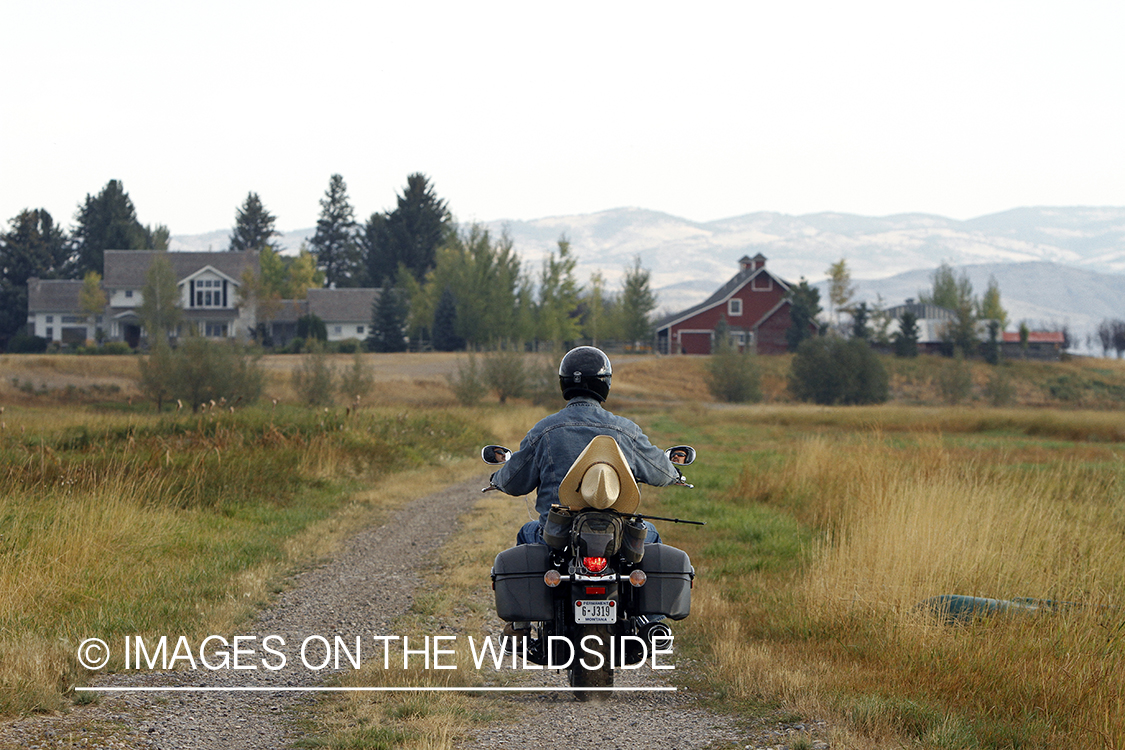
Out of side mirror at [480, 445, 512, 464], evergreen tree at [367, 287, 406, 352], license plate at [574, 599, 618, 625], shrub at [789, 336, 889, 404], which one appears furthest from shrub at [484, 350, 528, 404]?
evergreen tree at [367, 287, 406, 352]

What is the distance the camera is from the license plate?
546 cm

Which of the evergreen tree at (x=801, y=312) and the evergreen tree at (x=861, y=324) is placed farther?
the evergreen tree at (x=801, y=312)

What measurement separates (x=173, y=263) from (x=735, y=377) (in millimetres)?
48168

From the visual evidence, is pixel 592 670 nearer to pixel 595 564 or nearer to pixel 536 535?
pixel 595 564

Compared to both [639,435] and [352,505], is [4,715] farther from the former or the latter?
[352,505]

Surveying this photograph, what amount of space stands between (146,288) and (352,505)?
6352 cm

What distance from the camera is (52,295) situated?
90.4m

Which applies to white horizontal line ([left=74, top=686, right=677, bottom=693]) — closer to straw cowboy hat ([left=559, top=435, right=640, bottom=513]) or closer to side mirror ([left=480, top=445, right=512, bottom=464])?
straw cowboy hat ([left=559, top=435, right=640, bottom=513])

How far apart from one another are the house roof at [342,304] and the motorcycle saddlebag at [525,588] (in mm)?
90583

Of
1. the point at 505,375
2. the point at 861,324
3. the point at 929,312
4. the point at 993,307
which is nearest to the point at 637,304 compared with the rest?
the point at 861,324

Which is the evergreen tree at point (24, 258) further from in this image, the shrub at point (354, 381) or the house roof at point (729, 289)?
the shrub at point (354, 381)

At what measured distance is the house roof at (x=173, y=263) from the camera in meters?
86.8

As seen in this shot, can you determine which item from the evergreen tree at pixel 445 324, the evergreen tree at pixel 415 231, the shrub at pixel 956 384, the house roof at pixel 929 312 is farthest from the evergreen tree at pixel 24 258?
the house roof at pixel 929 312

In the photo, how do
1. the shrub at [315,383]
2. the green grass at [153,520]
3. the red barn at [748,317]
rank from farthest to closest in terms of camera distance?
the red barn at [748,317] → the shrub at [315,383] → the green grass at [153,520]
